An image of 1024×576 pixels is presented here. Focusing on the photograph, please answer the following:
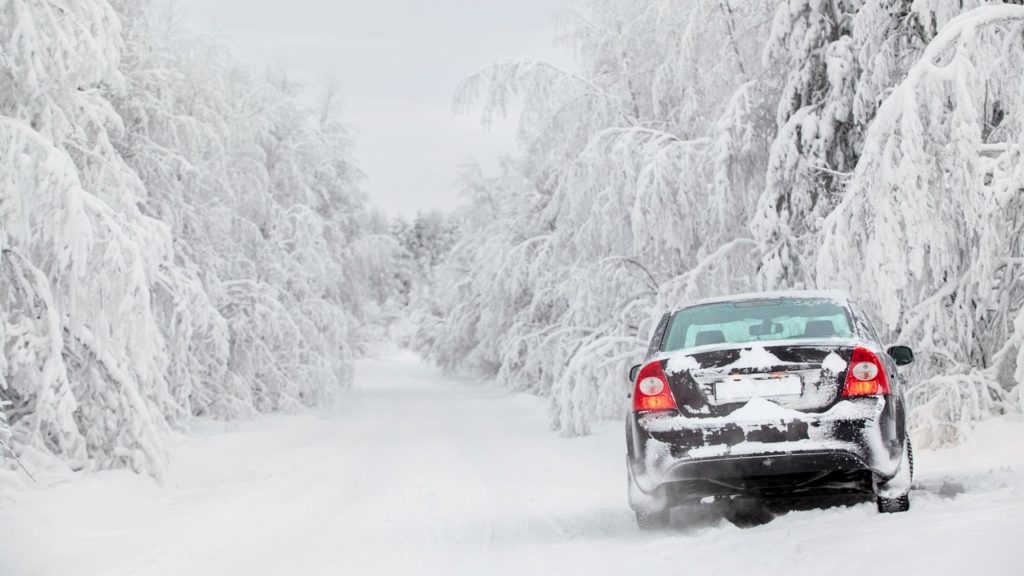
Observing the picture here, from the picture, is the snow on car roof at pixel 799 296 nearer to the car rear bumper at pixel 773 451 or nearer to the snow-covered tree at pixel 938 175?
the snow-covered tree at pixel 938 175

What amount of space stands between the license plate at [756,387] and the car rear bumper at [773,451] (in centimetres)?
17

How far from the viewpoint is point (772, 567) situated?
5.37 meters

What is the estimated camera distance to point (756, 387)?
6453mm

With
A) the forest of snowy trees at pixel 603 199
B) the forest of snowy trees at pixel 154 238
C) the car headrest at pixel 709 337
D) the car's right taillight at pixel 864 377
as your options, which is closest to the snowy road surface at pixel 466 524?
the car's right taillight at pixel 864 377

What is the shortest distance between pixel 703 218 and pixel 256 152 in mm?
13796

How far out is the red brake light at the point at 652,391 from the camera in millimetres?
6680

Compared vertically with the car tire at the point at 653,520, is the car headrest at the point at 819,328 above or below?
above

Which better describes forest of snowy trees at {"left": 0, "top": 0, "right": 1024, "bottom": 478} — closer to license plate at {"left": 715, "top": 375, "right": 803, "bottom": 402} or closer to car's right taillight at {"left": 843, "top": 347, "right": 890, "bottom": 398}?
license plate at {"left": 715, "top": 375, "right": 803, "bottom": 402}

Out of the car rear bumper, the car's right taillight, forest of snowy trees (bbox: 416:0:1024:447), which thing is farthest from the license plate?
forest of snowy trees (bbox: 416:0:1024:447)

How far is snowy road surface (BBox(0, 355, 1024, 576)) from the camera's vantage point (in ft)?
18.3

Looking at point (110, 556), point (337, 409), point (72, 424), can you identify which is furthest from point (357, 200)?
point (110, 556)

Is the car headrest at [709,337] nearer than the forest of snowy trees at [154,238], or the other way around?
the car headrest at [709,337]

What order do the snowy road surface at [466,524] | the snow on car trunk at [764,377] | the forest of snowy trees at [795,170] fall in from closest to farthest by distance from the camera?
the snowy road surface at [466,524] → the snow on car trunk at [764,377] → the forest of snowy trees at [795,170]

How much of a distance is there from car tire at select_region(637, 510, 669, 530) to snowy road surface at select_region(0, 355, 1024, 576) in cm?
8
